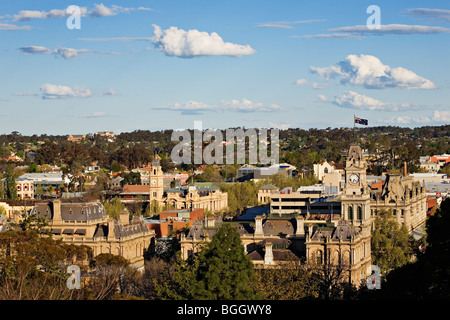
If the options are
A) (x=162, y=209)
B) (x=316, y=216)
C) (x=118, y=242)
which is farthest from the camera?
(x=162, y=209)

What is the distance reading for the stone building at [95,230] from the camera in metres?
77.6

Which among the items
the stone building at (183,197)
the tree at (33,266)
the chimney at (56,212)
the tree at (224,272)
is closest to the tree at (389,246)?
the tree at (33,266)

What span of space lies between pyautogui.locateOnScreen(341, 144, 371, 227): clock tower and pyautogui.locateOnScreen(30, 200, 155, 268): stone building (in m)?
18.3

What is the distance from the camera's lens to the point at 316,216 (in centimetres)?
8819

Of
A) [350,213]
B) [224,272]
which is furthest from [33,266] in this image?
[350,213]

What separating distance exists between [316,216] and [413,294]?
139ft

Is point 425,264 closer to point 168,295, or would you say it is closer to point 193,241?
point 168,295

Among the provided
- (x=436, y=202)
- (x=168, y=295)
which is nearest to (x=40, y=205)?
(x=168, y=295)

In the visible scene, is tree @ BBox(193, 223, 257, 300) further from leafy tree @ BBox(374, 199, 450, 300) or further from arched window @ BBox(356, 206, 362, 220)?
arched window @ BBox(356, 206, 362, 220)

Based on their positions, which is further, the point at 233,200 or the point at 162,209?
the point at 233,200

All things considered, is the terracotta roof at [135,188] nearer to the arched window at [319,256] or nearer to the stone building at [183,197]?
the stone building at [183,197]

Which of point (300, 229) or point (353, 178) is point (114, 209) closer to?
point (353, 178)
